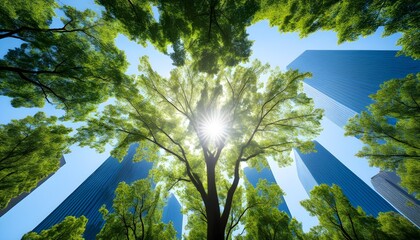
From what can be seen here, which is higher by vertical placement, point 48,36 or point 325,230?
point 48,36

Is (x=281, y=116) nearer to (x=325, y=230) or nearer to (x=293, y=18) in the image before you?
(x=293, y=18)

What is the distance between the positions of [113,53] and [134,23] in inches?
90.0

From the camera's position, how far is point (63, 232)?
10.4 metres

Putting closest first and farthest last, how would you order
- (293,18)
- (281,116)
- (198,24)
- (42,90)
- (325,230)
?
(198,24) < (293,18) < (42,90) < (281,116) < (325,230)

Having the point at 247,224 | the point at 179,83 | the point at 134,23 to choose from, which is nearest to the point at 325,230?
the point at 247,224

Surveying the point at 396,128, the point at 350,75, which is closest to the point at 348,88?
the point at 350,75

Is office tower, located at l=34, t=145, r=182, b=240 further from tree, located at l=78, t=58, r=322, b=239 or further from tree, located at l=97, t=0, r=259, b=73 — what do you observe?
tree, located at l=97, t=0, r=259, b=73

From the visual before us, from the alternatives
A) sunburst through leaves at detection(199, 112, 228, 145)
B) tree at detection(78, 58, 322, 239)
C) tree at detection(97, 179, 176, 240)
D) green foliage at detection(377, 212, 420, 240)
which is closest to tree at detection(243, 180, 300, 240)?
tree at detection(78, 58, 322, 239)

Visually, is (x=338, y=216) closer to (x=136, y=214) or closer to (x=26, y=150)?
(x=136, y=214)

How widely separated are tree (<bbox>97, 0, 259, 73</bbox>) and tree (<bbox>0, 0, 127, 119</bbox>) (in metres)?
1.31

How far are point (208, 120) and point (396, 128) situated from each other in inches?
470

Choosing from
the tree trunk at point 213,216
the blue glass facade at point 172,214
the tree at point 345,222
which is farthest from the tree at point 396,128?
the blue glass facade at point 172,214

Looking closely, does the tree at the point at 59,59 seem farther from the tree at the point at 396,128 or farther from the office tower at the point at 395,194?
the office tower at the point at 395,194

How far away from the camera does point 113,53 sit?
25.4 feet
